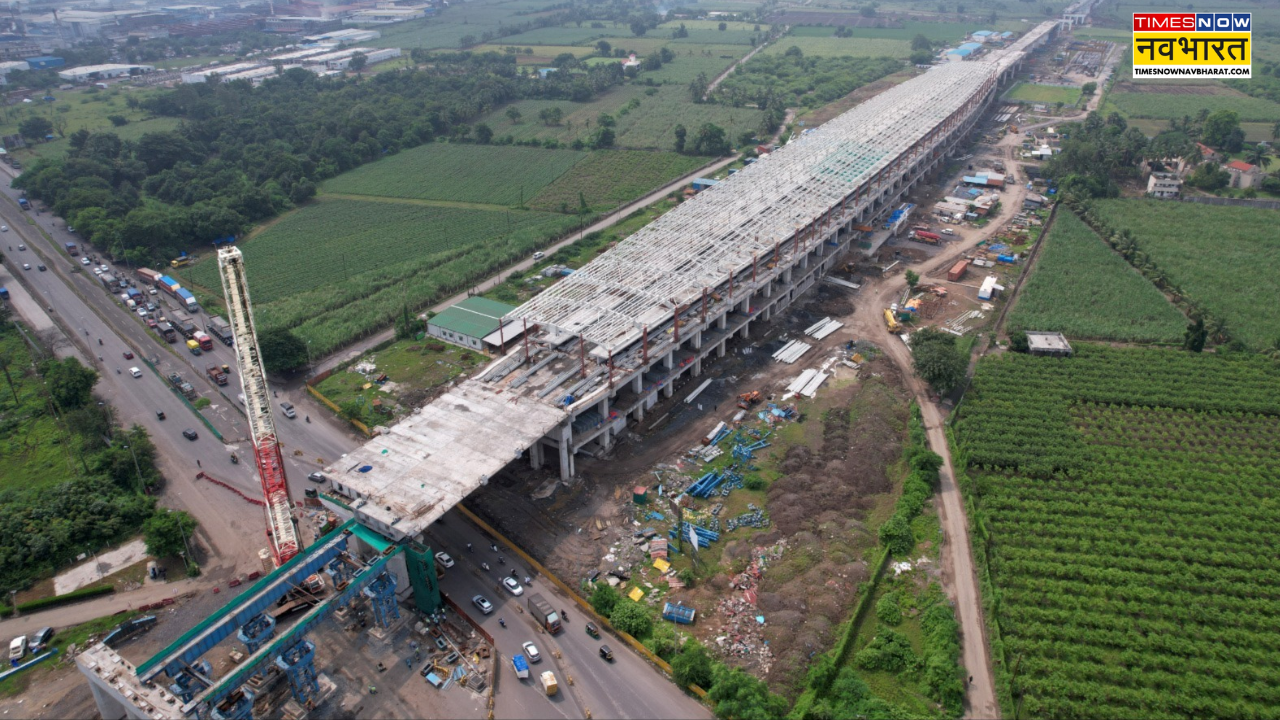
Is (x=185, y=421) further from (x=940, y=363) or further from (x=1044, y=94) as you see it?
(x=1044, y=94)

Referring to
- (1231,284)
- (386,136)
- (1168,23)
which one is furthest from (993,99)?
(386,136)

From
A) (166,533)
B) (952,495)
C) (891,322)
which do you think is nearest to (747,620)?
(952,495)

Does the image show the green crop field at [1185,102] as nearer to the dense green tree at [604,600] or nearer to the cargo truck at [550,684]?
the dense green tree at [604,600]

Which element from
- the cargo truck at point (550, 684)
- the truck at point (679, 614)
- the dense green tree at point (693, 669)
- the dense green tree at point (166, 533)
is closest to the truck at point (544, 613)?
the cargo truck at point (550, 684)

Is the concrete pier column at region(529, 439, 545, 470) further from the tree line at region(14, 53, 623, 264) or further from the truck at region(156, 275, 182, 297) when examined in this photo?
the tree line at region(14, 53, 623, 264)

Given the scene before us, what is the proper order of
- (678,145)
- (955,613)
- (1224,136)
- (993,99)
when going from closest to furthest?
(955,613) → (1224,136) → (678,145) → (993,99)

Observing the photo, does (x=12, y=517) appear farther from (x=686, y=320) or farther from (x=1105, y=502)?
(x=1105, y=502)

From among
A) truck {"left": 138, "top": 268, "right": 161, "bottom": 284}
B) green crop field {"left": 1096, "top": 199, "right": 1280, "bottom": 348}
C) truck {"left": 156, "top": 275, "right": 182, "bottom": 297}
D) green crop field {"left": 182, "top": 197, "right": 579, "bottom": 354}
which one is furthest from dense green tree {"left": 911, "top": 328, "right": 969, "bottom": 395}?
truck {"left": 138, "top": 268, "right": 161, "bottom": 284}
